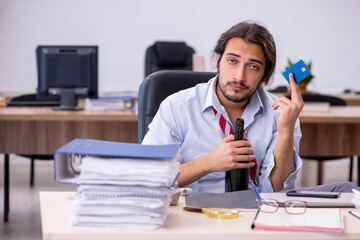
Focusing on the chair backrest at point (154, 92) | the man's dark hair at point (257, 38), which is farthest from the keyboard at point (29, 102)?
the man's dark hair at point (257, 38)

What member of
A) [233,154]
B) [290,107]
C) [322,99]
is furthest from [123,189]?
[322,99]

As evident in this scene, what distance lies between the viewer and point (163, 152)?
1.21m

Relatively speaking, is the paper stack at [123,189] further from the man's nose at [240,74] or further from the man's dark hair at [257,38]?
the man's dark hair at [257,38]

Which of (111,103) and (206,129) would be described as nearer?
(206,129)

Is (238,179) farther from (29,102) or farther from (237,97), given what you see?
(29,102)

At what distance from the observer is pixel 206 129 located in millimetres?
1978

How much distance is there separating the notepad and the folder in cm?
24

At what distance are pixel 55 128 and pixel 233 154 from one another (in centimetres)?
196

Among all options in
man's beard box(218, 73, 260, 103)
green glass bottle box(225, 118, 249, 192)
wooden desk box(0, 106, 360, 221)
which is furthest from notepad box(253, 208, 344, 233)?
wooden desk box(0, 106, 360, 221)

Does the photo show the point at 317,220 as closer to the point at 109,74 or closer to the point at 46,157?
the point at 46,157

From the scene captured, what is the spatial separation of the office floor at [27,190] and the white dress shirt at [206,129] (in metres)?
1.71

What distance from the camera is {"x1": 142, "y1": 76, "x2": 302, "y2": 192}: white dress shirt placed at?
76.9 inches

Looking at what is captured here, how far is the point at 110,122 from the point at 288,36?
3400 mm

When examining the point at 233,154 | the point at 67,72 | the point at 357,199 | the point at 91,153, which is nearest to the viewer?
the point at 91,153
